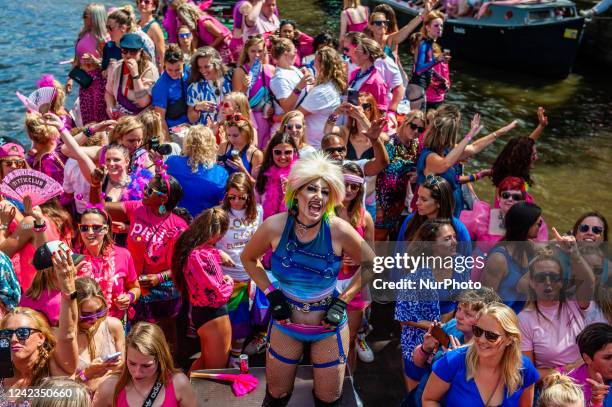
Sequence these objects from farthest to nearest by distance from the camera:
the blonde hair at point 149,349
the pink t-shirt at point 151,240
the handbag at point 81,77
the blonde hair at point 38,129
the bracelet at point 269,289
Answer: the handbag at point 81,77, the blonde hair at point 38,129, the pink t-shirt at point 151,240, the bracelet at point 269,289, the blonde hair at point 149,349

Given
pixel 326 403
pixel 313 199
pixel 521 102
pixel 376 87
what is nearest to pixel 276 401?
pixel 326 403

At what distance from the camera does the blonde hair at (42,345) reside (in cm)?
363

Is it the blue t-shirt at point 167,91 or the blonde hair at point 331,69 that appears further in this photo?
the blue t-shirt at point 167,91

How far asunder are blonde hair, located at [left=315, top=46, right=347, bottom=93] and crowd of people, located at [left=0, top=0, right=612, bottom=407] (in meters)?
0.02

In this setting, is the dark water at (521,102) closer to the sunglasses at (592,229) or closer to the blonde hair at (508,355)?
the sunglasses at (592,229)

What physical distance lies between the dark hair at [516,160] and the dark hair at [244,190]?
86.1 inches

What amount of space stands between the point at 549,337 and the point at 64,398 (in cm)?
295

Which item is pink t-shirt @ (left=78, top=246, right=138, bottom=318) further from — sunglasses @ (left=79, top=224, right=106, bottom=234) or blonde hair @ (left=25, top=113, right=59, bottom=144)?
blonde hair @ (left=25, top=113, right=59, bottom=144)

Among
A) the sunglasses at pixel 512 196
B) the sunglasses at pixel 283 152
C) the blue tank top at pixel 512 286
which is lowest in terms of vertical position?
the blue tank top at pixel 512 286

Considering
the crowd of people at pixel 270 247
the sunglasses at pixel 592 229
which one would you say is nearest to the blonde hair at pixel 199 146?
the crowd of people at pixel 270 247

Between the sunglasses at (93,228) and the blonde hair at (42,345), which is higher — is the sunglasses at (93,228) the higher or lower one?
the higher one

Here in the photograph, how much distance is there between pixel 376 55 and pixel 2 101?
7944 millimetres

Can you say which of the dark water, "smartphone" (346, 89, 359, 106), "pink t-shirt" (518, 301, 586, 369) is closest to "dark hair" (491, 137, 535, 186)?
"smartphone" (346, 89, 359, 106)

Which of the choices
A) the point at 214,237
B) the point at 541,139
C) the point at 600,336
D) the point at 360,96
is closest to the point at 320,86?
the point at 360,96
